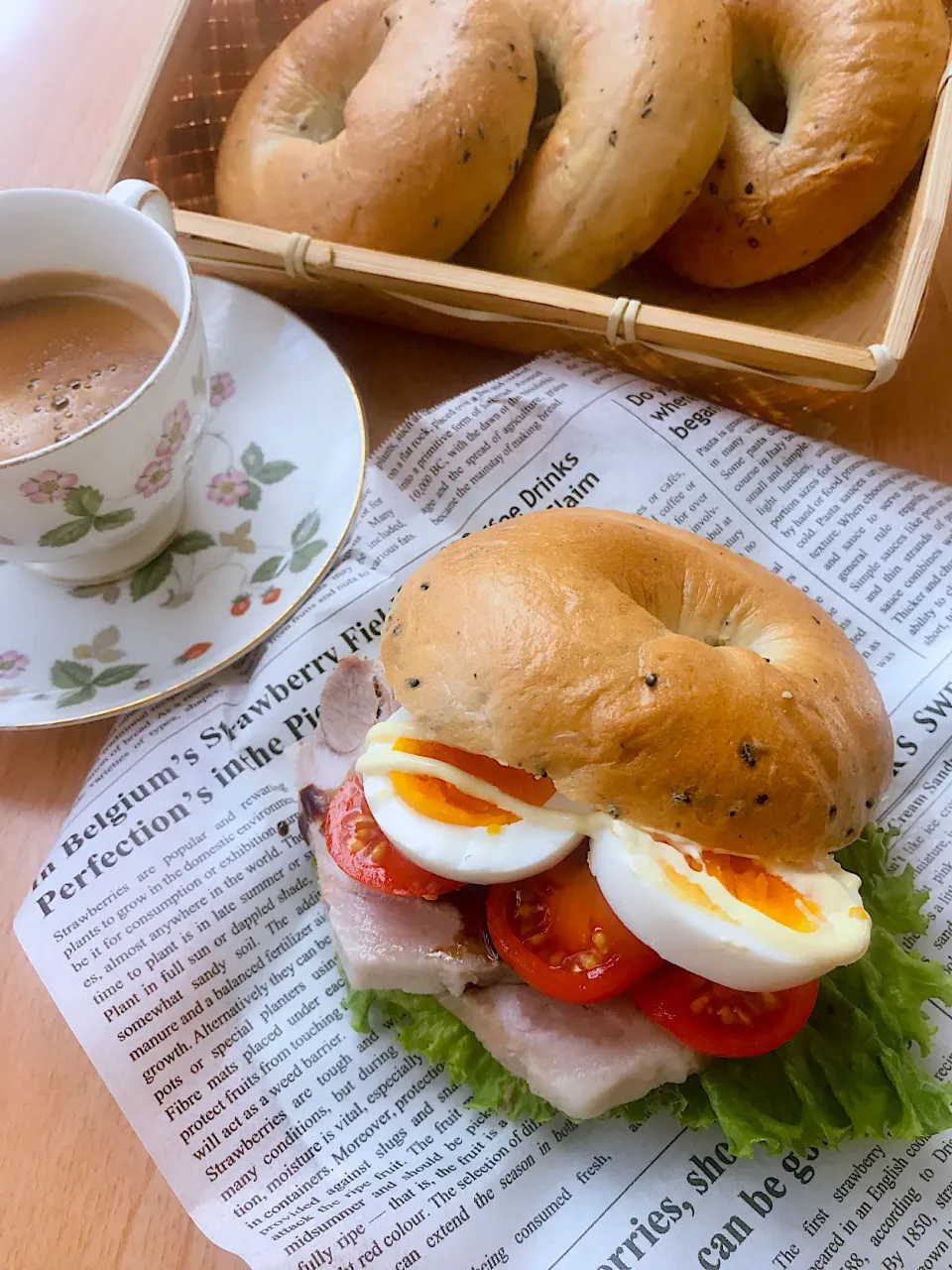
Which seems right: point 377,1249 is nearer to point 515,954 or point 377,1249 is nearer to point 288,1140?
point 288,1140

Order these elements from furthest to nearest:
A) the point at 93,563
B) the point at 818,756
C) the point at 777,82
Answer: the point at 777,82
the point at 93,563
the point at 818,756

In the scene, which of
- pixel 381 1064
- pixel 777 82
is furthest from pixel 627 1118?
pixel 777 82

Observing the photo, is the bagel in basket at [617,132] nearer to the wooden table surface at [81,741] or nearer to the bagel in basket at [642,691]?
the wooden table surface at [81,741]

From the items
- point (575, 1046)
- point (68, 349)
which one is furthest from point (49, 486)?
point (575, 1046)

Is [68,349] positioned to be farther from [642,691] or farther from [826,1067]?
[826,1067]

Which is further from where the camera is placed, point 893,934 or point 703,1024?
point 893,934

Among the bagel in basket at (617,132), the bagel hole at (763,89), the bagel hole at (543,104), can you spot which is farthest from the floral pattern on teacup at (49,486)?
the bagel hole at (763,89)

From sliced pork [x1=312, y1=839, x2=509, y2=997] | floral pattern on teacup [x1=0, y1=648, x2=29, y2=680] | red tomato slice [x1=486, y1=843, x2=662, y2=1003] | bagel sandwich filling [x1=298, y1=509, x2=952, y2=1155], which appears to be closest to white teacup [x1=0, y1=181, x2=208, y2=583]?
floral pattern on teacup [x1=0, y1=648, x2=29, y2=680]

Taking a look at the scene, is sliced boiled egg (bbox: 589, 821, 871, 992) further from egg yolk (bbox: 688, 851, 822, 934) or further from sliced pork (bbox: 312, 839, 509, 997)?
sliced pork (bbox: 312, 839, 509, 997)
